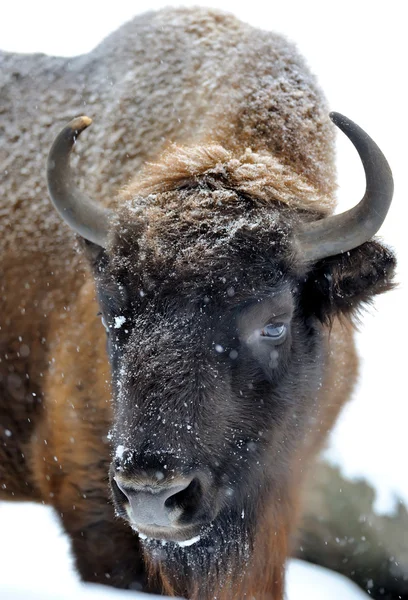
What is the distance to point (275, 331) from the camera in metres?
3.05

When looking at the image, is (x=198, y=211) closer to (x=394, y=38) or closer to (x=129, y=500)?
(x=129, y=500)

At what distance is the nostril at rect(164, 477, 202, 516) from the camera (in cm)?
264

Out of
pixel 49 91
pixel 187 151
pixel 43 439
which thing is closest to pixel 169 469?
pixel 187 151

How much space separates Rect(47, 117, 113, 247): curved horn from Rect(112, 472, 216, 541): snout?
45.8 inches

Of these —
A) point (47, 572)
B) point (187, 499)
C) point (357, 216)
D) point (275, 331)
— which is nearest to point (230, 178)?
point (357, 216)

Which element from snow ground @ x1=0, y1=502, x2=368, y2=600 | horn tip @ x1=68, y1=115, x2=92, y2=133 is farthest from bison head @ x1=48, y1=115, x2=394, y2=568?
snow ground @ x1=0, y1=502, x2=368, y2=600

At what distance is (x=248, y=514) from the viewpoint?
10.7 ft

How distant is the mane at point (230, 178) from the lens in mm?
3119

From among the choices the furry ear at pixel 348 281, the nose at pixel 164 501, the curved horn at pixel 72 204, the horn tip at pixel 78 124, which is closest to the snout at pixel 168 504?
the nose at pixel 164 501

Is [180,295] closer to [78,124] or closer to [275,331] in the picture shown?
[275,331]

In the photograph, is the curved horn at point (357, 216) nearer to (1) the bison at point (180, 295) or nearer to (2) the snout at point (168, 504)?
(1) the bison at point (180, 295)

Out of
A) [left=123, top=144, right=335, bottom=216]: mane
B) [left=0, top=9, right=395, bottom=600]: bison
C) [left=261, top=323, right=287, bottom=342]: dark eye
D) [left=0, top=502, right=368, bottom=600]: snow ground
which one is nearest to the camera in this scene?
[left=0, top=9, right=395, bottom=600]: bison

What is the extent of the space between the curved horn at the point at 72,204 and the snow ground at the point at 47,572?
1944 mm

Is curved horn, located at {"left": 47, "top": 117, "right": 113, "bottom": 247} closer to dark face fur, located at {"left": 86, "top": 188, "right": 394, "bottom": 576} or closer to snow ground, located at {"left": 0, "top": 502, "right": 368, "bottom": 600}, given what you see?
dark face fur, located at {"left": 86, "top": 188, "right": 394, "bottom": 576}
